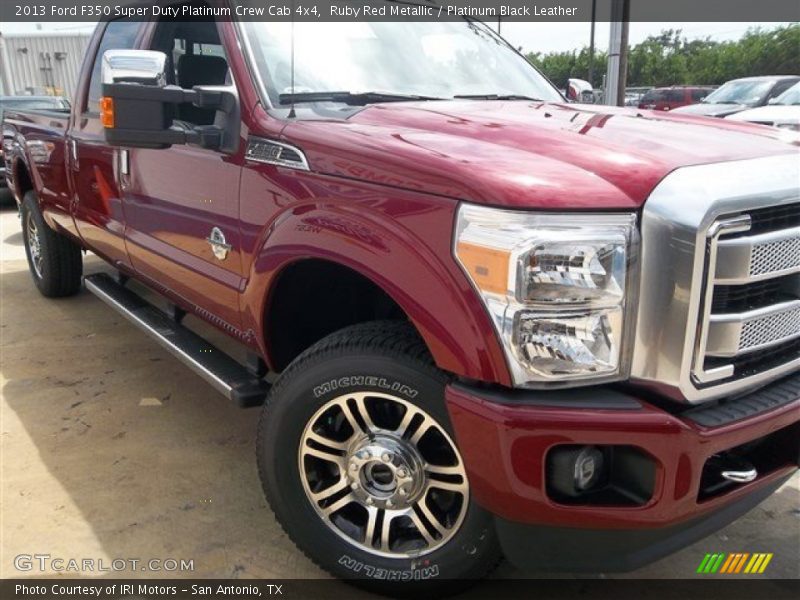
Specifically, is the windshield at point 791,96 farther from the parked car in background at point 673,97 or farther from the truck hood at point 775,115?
the parked car in background at point 673,97

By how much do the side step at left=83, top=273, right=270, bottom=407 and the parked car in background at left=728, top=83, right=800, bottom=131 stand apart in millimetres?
8010

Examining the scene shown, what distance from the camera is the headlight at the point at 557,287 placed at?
69.5 inches

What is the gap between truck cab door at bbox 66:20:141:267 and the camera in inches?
153

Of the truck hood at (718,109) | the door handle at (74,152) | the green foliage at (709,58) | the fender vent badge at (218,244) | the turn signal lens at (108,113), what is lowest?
the fender vent badge at (218,244)

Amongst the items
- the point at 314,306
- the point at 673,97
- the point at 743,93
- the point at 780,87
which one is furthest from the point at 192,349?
the point at 673,97

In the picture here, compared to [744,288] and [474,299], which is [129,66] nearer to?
[474,299]

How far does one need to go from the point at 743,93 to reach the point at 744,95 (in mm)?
134

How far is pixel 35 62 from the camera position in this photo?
1117 inches

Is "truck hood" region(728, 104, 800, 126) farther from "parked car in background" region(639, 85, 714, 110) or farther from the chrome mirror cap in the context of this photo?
"parked car in background" region(639, 85, 714, 110)

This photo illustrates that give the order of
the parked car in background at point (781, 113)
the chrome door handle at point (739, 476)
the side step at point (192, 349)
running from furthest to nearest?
the parked car in background at point (781, 113) < the side step at point (192, 349) < the chrome door handle at point (739, 476)

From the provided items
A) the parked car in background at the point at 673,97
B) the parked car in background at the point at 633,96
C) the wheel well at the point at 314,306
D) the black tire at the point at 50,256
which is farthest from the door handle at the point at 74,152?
the parked car in background at the point at 673,97

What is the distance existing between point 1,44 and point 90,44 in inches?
1125

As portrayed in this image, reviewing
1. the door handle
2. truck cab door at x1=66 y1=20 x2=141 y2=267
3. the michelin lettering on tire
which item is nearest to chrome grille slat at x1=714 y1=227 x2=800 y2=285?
the michelin lettering on tire

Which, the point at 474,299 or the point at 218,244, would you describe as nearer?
the point at 474,299
